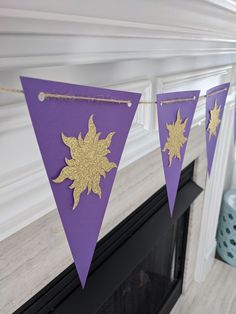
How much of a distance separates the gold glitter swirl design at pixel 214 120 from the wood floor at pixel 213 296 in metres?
1.14

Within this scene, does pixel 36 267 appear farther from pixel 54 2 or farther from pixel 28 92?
pixel 54 2

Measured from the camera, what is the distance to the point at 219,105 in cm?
104

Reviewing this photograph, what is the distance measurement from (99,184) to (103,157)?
52 mm

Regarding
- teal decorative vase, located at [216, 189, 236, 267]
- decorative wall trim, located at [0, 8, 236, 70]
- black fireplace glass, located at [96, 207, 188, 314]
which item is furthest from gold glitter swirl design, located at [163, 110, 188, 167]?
teal decorative vase, located at [216, 189, 236, 267]

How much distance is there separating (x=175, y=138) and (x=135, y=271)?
0.71m

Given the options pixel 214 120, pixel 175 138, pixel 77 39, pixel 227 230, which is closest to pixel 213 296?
pixel 227 230

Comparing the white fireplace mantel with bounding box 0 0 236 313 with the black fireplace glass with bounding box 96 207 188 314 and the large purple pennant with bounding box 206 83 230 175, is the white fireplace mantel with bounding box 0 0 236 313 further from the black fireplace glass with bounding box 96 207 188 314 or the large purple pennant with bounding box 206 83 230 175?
the black fireplace glass with bounding box 96 207 188 314

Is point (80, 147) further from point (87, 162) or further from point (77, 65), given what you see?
point (77, 65)

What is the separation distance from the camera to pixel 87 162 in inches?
19.4

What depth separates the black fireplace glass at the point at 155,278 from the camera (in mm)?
1232

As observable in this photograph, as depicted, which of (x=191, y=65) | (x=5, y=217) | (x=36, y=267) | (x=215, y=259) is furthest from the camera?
(x=215, y=259)

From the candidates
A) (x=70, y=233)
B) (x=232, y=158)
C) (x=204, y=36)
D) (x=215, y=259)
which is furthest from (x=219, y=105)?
(x=215, y=259)

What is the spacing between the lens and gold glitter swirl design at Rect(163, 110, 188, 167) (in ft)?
2.46

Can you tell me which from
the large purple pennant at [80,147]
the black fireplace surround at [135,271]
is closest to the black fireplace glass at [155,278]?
the black fireplace surround at [135,271]
